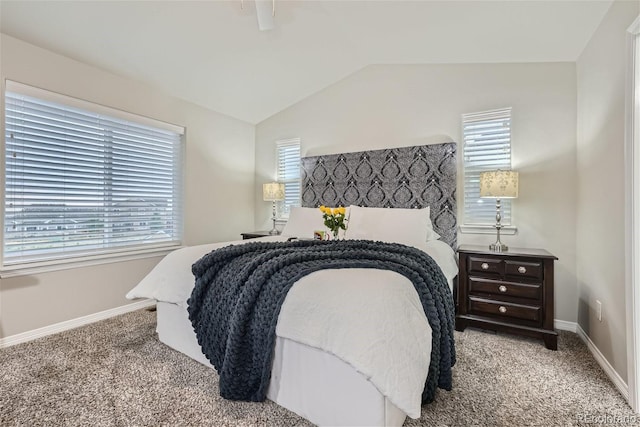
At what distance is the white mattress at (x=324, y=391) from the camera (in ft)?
4.52

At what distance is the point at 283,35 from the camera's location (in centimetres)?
300

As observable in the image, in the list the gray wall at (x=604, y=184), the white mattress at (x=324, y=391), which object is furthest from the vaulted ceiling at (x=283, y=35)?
the white mattress at (x=324, y=391)

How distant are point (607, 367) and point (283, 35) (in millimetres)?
3680

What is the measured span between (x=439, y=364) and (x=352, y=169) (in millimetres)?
2578

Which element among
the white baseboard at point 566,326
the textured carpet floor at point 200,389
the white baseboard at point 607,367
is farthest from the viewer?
the white baseboard at point 566,326

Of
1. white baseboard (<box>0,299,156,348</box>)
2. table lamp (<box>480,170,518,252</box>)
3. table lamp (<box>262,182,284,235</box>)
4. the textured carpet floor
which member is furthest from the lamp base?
white baseboard (<box>0,299,156,348</box>)

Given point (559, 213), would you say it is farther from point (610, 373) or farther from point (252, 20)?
point (252, 20)

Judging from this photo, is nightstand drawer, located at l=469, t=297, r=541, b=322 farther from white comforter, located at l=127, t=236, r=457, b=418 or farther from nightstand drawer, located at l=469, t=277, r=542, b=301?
white comforter, located at l=127, t=236, r=457, b=418

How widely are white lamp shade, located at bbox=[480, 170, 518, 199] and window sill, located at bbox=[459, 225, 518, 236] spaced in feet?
1.36

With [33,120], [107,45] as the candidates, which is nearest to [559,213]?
[107,45]

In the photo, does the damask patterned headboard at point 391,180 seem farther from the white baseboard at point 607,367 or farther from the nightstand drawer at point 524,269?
the white baseboard at point 607,367

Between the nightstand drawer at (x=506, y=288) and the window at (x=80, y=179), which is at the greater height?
the window at (x=80, y=179)

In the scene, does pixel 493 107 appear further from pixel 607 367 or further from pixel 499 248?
pixel 607 367

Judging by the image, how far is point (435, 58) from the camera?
3.23m
